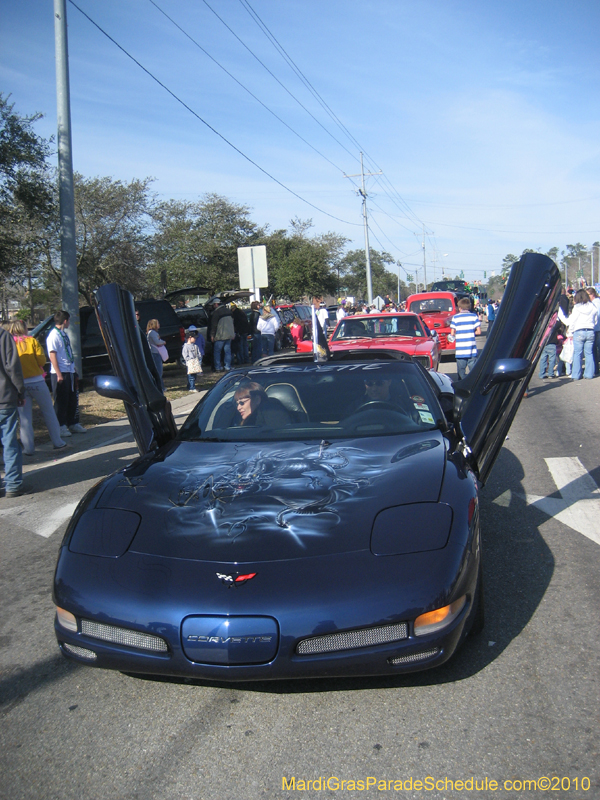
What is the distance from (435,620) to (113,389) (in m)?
2.89

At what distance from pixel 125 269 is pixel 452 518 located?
97.6ft

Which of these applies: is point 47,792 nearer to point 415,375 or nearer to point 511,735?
point 511,735

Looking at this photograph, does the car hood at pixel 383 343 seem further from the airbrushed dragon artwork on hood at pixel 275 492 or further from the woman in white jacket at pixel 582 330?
the airbrushed dragon artwork on hood at pixel 275 492

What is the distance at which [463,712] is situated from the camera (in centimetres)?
263

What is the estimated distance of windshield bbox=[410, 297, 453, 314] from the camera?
21938 millimetres

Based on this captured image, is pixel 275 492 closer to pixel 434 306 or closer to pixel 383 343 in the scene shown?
pixel 383 343

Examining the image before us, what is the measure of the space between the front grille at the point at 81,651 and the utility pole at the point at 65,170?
33.2 feet

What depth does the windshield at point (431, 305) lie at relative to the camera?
21938mm

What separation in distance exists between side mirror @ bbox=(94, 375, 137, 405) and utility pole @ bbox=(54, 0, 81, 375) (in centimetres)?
798

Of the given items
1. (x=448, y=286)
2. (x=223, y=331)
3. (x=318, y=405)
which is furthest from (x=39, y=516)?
(x=448, y=286)

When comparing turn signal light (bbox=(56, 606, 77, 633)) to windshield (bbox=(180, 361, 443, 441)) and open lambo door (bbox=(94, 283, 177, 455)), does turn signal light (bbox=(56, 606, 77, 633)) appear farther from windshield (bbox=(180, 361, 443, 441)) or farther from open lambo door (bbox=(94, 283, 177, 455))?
open lambo door (bbox=(94, 283, 177, 455))

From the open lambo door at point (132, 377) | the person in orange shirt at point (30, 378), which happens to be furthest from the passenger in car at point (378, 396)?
the person in orange shirt at point (30, 378)

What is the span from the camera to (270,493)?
3.25 meters

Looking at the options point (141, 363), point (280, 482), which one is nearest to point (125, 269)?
point (141, 363)
